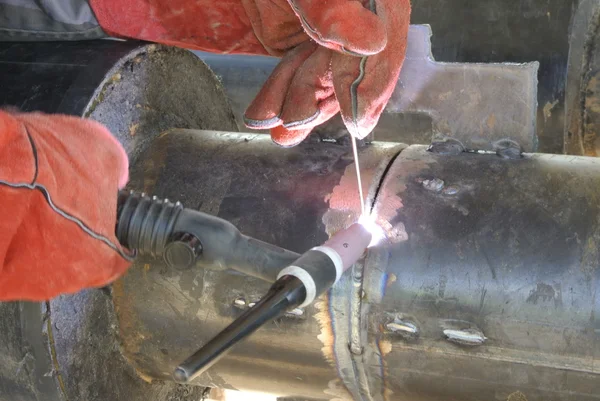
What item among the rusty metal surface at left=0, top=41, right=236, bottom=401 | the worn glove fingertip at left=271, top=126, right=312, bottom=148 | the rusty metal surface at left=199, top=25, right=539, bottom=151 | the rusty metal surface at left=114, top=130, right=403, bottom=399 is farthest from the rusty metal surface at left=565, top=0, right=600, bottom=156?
the rusty metal surface at left=0, top=41, right=236, bottom=401

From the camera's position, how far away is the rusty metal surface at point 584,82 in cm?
202

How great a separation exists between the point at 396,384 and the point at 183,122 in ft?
2.65

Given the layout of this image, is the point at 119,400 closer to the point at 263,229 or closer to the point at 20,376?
the point at 20,376

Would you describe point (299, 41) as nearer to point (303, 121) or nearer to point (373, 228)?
point (303, 121)

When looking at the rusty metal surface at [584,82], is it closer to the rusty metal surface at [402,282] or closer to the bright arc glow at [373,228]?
the rusty metal surface at [402,282]

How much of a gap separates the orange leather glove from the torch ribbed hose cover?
38 cm

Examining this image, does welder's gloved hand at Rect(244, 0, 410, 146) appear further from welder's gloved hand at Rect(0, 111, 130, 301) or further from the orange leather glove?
welder's gloved hand at Rect(0, 111, 130, 301)

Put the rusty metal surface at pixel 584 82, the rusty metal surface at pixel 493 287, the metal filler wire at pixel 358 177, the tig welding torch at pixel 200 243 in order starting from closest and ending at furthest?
1. the tig welding torch at pixel 200 243
2. the rusty metal surface at pixel 493 287
3. the metal filler wire at pixel 358 177
4. the rusty metal surface at pixel 584 82

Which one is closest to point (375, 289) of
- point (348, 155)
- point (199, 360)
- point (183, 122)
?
point (348, 155)

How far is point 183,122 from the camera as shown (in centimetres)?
171

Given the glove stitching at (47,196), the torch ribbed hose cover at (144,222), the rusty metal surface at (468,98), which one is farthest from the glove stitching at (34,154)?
the rusty metal surface at (468,98)

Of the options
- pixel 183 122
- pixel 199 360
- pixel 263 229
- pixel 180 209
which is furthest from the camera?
pixel 183 122

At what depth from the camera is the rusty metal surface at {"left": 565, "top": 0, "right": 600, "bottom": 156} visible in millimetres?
2021

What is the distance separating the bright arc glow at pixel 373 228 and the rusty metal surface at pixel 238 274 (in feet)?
0.09
